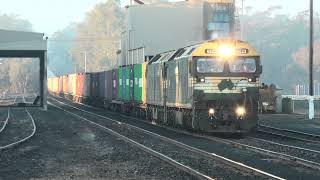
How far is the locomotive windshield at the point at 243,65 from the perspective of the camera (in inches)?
822

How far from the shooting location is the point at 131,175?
11859 mm

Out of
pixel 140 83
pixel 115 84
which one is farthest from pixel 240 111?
pixel 115 84

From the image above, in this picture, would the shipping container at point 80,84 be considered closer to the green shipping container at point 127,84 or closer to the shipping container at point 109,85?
the shipping container at point 109,85

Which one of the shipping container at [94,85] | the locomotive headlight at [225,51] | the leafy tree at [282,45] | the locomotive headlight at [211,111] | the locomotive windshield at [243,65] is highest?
the leafy tree at [282,45]

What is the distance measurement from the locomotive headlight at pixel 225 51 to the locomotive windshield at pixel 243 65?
32 cm

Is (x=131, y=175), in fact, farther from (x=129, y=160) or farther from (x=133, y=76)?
(x=133, y=76)

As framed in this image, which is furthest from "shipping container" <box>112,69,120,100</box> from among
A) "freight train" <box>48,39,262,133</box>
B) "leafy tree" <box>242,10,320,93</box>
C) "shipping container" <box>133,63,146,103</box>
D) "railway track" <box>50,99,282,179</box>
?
"leafy tree" <box>242,10,320,93</box>

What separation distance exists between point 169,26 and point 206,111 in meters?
50.3

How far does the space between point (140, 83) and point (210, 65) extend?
11527 mm

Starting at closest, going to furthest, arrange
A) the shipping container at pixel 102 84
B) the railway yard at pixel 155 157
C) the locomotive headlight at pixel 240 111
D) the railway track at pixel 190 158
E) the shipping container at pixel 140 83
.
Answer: the railway track at pixel 190 158 < the railway yard at pixel 155 157 < the locomotive headlight at pixel 240 111 < the shipping container at pixel 140 83 < the shipping container at pixel 102 84

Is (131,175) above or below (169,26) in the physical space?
below

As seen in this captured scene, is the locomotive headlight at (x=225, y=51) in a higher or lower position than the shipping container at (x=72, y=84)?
higher

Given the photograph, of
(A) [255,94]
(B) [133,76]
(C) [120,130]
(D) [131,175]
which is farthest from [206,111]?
(B) [133,76]

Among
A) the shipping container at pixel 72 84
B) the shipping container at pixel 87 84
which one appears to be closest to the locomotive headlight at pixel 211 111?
the shipping container at pixel 87 84
